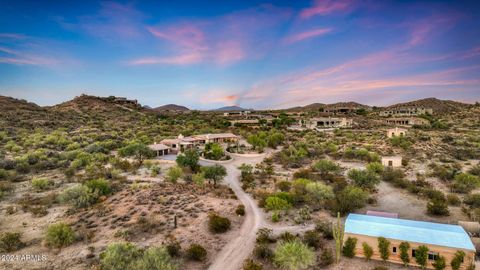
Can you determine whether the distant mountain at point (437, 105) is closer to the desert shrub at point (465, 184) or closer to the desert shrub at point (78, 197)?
the desert shrub at point (465, 184)

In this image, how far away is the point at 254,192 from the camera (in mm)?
26141

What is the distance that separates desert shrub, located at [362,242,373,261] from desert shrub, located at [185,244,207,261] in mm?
8680

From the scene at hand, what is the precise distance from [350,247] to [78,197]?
20328 mm

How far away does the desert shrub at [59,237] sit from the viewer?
16062 millimetres

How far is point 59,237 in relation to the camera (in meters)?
16.2

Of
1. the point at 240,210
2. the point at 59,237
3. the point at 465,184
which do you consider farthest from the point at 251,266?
the point at 465,184

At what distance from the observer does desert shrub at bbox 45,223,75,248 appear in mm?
16062

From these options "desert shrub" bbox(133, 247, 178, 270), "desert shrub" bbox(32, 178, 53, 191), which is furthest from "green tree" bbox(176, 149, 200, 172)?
"desert shrub" bbox(133, 247, 178, 270)

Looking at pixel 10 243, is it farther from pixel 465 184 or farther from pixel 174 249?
pixel 465 184

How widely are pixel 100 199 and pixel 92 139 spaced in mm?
32659

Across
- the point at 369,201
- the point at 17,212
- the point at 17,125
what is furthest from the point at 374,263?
the point at 17,125

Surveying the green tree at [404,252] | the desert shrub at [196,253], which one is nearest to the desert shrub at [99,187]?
the desert shrub at [196,253]

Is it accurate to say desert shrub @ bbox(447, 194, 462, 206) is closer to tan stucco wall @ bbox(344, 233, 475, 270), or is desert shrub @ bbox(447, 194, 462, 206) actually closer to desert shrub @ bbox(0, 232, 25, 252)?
tan stucco wall @ bbox(344, 233, 475, 270)

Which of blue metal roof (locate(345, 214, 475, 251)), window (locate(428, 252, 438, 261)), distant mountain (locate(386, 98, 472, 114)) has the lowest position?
window (locate(428, 252, 438, 261))
